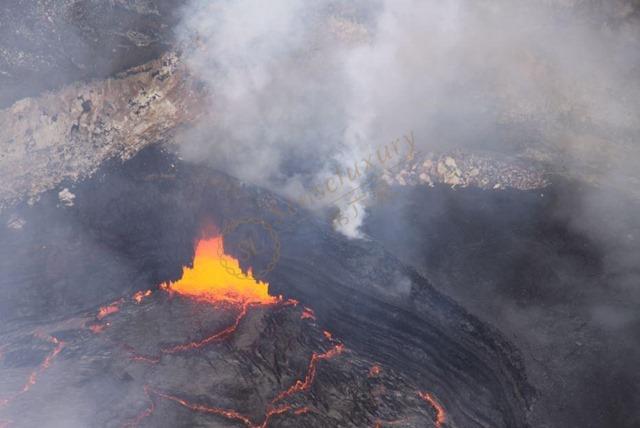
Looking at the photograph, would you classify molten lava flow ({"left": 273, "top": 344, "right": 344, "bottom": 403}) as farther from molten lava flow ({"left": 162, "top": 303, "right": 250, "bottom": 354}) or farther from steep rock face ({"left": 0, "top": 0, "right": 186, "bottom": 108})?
steep rock face ({"left": 0, "top": 0, "right": 186, "bottom": 108})

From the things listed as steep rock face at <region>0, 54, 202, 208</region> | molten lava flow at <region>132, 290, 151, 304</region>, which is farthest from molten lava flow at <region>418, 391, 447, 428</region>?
steep rock face at <region>0, 54, 202, 208</region>

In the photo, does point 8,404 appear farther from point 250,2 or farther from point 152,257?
point 250,2

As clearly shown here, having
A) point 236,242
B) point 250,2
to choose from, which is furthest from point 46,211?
point 250,2

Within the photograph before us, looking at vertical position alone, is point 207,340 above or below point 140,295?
below

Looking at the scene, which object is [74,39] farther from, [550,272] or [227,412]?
[550,272]

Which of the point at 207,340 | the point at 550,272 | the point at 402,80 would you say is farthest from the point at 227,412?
the point at 402,80

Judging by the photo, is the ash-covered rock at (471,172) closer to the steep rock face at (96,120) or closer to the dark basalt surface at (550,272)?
the dark basalt surface at (550,272)
